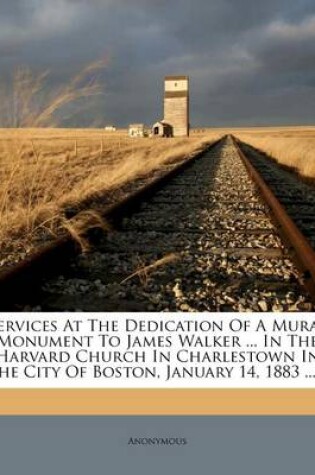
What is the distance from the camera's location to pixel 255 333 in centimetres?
284

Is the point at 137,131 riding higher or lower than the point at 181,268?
higher

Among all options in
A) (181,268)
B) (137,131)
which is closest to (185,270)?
(181,268)

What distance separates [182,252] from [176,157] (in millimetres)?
16538

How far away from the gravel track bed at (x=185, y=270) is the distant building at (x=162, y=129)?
200 ft

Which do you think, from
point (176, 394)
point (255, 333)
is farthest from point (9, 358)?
point (255, 333)

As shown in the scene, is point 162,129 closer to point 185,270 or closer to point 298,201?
point 298,201

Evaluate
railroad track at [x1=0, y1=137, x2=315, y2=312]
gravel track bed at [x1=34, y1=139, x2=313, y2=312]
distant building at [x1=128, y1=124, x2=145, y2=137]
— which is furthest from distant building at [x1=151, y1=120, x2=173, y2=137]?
gravel track bed at [x1=34, y1=139, x2=313, y2=312]

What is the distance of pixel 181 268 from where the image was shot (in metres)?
4.16

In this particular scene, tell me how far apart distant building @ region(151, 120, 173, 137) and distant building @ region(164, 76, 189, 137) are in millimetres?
674

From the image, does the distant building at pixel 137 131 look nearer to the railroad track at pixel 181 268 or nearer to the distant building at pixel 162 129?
the distant building at pixel 162 129

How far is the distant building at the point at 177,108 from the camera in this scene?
68.7 meters

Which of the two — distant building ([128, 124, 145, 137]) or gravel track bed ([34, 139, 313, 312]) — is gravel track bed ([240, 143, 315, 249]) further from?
distant building ([128, 124, 145, 137])

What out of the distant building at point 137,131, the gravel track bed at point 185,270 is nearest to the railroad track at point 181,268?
the gravel track bed at point 185,270

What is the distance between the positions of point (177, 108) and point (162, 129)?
404 cm
